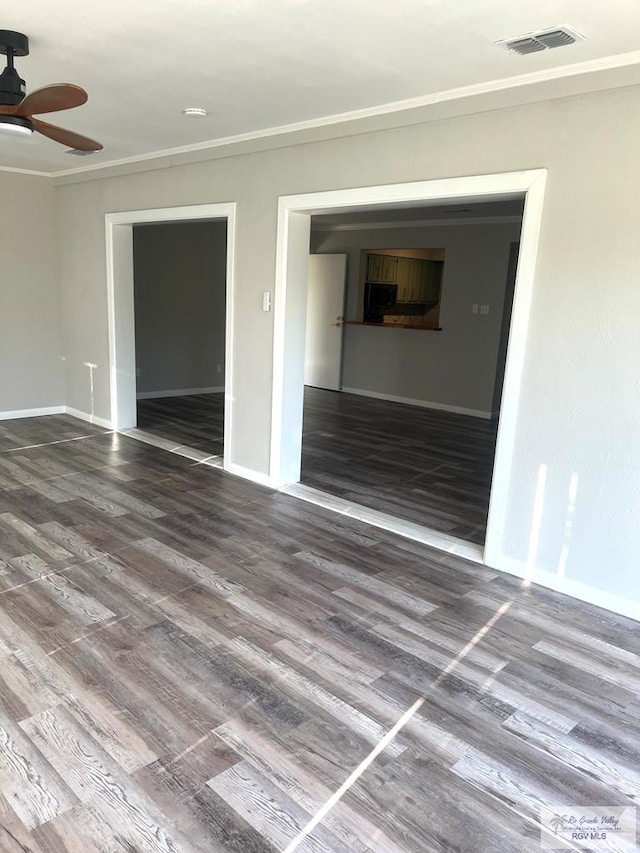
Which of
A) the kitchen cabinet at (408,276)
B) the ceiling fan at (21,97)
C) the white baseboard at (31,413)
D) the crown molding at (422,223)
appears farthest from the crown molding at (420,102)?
the kitchen cabinet at (408,276)

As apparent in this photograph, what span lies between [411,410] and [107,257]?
4.09m

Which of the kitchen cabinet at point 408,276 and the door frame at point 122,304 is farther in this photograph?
the kitchen cabinet at point 408,276

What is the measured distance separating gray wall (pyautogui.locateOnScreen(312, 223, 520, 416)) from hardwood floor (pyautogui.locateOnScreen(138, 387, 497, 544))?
0.35 meters

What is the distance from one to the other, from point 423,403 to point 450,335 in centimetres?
97

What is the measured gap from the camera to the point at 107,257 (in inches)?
226

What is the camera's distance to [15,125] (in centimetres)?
280

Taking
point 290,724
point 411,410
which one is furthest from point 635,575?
point 411,410

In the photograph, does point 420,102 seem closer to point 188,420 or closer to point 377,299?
point 188,420

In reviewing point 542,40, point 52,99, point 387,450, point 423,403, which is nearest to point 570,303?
point 542,40

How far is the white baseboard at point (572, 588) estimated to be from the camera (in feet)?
9.62

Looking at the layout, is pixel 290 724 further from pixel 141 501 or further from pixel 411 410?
pixel 411 410

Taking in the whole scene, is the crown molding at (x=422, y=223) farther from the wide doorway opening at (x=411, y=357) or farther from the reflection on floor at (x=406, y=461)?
the reflection on floor at (x=406, y=461)

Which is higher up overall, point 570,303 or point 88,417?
point 570,303

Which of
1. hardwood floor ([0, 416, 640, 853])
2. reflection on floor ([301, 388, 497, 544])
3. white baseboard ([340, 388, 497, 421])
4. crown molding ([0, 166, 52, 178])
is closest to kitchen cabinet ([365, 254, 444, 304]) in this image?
white baseboard ([340, 388, 497, 421])
